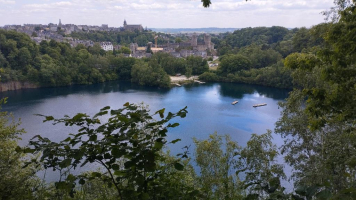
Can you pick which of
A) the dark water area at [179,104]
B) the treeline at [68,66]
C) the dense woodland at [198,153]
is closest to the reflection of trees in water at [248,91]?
the dark water area at [179,104]

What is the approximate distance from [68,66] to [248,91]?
15424 millimetres

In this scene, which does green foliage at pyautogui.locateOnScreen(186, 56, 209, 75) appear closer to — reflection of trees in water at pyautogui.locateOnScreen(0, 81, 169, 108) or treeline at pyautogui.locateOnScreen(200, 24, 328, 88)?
treeline at pyautogui.locateOnScreen(200, 24, 328, 88)

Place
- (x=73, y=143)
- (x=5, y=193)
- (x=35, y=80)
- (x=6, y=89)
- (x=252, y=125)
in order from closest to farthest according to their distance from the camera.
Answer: (x=73, y=143) → (x=5, y=193) → (x=252, y=125) → (x=6, y=89) → (x=35, y=80)

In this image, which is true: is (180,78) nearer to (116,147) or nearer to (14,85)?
(14,85)

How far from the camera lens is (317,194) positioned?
3.04 ft

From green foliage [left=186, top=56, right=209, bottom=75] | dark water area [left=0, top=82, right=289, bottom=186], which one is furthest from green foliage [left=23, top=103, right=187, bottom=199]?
green foliage [left=186, top=56, right=209, bottom=75]

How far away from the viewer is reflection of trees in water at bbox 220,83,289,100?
1959cm

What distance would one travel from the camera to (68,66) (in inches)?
979

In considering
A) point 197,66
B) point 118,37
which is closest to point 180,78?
point 197,66

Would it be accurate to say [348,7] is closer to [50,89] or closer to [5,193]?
[5,193]

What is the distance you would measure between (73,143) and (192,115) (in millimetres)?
13354

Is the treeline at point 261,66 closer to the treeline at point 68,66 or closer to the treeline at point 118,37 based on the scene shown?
the treeline at point 68,66

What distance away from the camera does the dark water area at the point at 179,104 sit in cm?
1171

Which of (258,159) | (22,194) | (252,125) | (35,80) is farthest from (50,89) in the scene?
(22,194)
